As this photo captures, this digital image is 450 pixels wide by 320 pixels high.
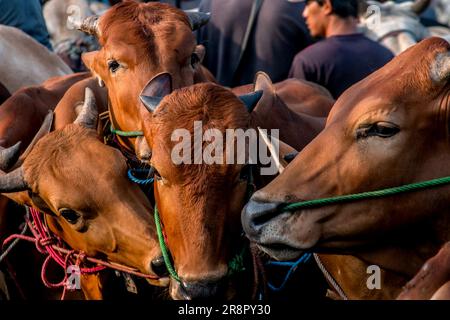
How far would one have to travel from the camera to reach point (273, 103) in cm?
621

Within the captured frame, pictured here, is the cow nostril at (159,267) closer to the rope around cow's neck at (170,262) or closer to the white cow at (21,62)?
the rope around cow's neck at (170,262)

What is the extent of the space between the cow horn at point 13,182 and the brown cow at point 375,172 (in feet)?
5.10

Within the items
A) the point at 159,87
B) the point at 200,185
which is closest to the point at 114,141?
the point at 159,87

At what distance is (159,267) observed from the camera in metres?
5.23

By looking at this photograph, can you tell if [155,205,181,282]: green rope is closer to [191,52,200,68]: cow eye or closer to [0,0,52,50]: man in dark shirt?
[191,52,200,68]: cow eye

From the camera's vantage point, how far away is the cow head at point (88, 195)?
541cm

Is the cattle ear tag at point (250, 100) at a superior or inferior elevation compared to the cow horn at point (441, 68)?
inferior

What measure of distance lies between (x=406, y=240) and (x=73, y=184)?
1.81 metres

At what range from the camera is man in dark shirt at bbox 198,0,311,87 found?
8656 mm

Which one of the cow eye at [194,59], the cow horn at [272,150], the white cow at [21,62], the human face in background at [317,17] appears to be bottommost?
the white cow at [21,62]

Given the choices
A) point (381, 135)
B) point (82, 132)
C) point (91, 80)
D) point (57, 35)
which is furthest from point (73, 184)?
point (57, 35)

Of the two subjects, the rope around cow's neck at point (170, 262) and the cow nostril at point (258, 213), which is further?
the rope around cow's neck at point (170, 262)

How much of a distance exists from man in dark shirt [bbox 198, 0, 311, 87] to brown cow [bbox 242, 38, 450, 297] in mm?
3998

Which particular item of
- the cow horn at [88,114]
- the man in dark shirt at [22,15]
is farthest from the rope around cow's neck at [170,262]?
the man in dark shirt at [22,15]
